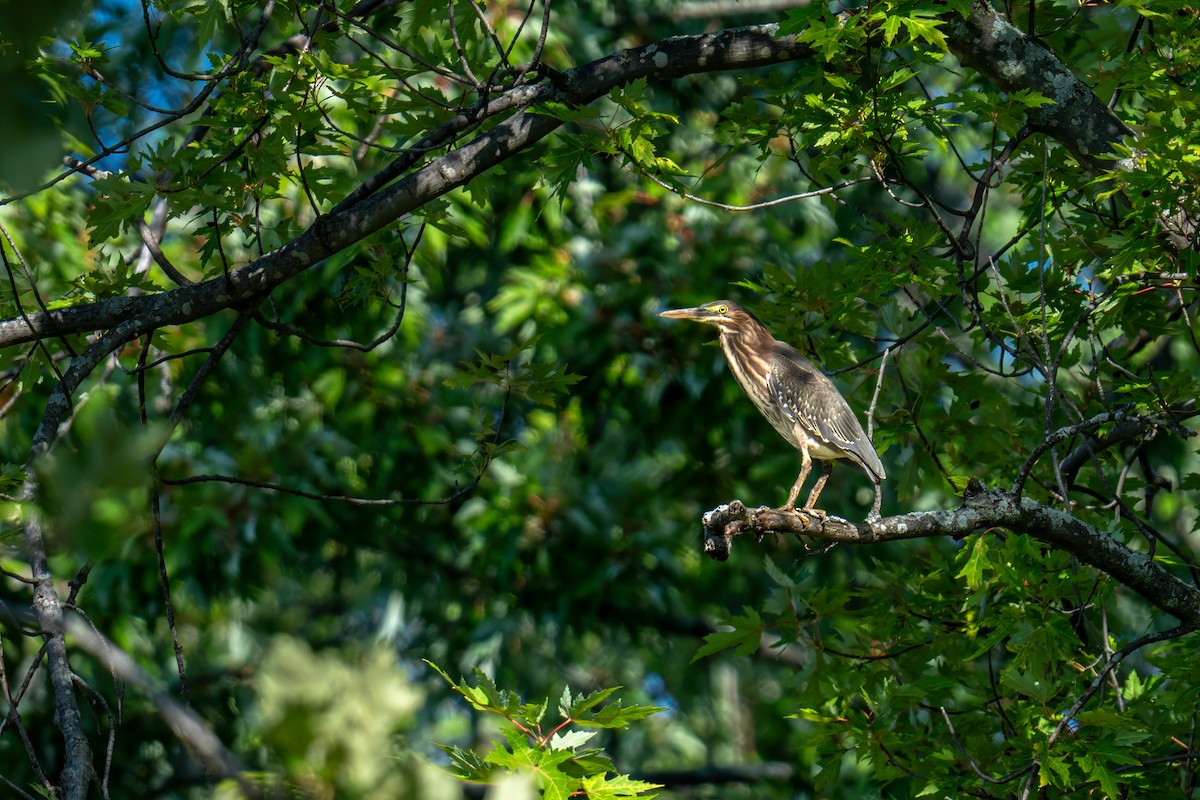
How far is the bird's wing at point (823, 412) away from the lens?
363 cm

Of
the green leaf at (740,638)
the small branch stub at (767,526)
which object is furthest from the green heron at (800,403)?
the small branch stub at (767,526)

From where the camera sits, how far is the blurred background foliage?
9.56 ft

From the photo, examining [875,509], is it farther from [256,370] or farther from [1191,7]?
[256,370]

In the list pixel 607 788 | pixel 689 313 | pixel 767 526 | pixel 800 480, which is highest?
pixel 689 313

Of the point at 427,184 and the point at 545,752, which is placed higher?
the point at 427,184

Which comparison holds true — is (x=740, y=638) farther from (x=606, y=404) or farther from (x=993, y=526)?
(x=606, y=404)

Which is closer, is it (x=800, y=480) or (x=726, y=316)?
(x=800, y=480)

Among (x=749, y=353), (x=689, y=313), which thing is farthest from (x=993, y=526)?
(x=689, y=313)

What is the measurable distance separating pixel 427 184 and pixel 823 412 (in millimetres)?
1463

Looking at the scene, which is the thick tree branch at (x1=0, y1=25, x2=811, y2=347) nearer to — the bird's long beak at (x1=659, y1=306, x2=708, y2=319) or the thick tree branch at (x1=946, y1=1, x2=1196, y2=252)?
the thick tree branch at (x1=946, y1=1, x2=1196, y2=252)

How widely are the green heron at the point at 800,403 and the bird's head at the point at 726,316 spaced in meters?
0.02

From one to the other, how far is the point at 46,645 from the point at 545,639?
18.7 ft

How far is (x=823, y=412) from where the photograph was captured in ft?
12.1

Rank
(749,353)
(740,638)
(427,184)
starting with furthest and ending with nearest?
1. (749,353)
2. (740,638)
3. (427,184)
